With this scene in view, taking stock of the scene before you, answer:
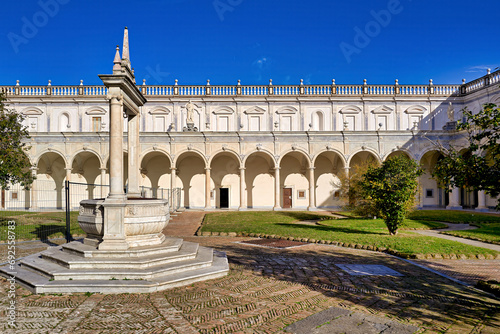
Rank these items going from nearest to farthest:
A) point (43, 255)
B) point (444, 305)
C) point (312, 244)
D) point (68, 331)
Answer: point (68, 331)
point (444, 305)
point (43, 255)
point (312, 244)

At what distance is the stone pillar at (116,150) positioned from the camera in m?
8.16

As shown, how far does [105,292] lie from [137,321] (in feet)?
5.63

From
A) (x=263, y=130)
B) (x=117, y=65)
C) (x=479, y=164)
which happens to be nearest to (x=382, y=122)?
(x=263, y=130)

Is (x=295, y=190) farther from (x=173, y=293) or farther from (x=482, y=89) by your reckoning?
(x=173, y=293)

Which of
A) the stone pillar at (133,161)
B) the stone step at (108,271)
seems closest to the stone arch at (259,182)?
the stone pillar at (133,161)

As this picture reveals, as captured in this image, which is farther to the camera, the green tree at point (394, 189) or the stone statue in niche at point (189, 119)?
the stone statue in niche at point (189, 119)

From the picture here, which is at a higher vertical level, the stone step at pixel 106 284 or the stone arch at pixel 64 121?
the stone arch at pixel 64 121

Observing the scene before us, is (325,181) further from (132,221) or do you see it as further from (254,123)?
(132,221)

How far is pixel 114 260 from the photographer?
23.6 feet

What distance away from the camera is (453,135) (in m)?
30.5

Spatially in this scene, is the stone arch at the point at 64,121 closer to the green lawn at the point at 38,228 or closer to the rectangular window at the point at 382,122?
the green lawn at the point at 38,228

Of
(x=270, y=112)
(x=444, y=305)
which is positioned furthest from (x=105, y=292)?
(x=270, y=112)

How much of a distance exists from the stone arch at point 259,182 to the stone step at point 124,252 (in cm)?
2503

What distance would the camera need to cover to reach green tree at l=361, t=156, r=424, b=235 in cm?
1402
